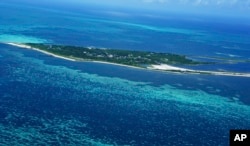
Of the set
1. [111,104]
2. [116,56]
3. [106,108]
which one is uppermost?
[116,56]

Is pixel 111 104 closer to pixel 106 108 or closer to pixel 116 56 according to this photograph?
pixel 106 108

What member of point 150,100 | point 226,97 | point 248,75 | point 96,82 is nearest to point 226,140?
Answer: point 150,100

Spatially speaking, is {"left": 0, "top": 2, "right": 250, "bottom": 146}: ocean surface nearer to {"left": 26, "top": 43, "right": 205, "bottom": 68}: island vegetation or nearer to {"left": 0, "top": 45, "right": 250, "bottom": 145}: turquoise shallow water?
{"left": 0, "top": 45, "right": 250, "bottom": 145}: turquoise shallow water

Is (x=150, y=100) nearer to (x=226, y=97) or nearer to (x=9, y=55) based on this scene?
(x=226, y=97)

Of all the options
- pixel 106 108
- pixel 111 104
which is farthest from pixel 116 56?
pixel 106 108

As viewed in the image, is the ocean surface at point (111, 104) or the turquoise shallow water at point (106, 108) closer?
the turquoise shallow water at point (106, 108)

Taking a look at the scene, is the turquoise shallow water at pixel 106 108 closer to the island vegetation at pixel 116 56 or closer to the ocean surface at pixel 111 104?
the ocean surface at pixel 111 104

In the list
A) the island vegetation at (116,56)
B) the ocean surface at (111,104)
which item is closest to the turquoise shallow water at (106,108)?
the ocean surface at (111,104)

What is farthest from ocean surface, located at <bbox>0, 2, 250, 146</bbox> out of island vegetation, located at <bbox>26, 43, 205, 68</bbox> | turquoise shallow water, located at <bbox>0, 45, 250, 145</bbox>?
island vegetation, located at <bbox>26, 43, 205, 68</bbox>
